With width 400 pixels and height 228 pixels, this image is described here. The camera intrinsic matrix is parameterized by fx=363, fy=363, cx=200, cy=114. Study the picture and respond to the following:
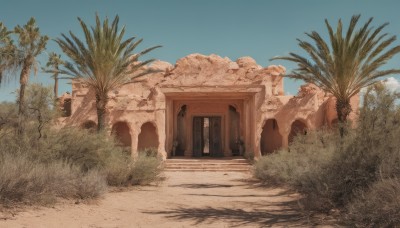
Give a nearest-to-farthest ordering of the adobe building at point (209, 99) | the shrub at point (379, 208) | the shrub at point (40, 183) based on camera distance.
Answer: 1. the shrub at point (379, 208)
2. the shrub at point (40, 183)
3. the adobe building at point (209, 99)

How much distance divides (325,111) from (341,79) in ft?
21.5

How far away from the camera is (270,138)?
22.9 metres

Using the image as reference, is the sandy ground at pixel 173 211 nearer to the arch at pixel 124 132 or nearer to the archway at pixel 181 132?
the arch at pixel 124 132

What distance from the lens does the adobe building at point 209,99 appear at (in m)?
19.9

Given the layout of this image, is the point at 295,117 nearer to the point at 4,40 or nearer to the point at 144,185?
the point at 144,185

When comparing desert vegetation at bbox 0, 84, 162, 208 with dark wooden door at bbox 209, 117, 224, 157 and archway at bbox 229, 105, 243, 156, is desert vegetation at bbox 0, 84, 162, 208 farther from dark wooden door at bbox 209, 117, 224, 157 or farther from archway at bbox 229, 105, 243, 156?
archway at bbox 229, 105, 243, 156

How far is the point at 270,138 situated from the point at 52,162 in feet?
52.0

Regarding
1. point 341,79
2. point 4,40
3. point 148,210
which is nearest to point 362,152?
point 148,210

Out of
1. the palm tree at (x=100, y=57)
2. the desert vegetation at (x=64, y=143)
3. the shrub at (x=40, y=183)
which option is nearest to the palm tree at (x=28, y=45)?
the desert vegetation at (x=64, y=143)

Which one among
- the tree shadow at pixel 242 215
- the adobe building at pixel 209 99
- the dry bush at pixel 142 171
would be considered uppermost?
the adobe building at pixel 209 99

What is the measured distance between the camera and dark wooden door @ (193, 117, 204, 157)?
23.9 m

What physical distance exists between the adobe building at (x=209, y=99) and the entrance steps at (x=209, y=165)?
101cm

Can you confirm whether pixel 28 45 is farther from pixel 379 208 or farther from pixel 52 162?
pixel 379 208

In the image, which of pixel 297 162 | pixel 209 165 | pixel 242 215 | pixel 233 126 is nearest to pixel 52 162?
pixel 242 215
